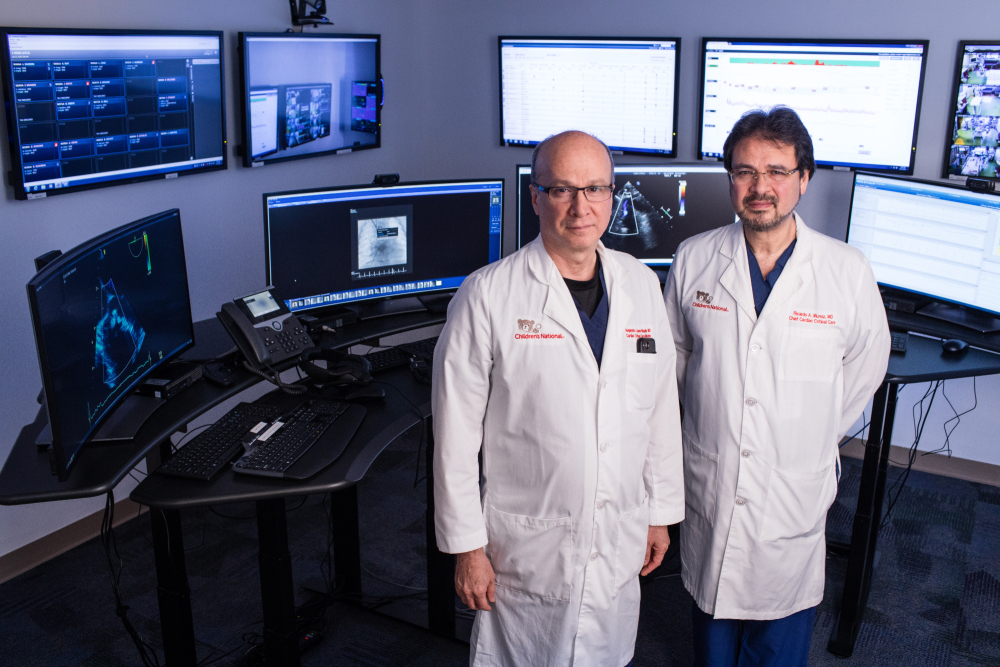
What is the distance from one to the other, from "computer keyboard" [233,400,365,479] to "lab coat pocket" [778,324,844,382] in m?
1.00

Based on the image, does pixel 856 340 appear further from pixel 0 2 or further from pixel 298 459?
pixel 0 2

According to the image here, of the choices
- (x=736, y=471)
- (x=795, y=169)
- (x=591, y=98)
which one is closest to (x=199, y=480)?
(x=736, y=471)

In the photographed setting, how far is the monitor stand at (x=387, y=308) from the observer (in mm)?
2787

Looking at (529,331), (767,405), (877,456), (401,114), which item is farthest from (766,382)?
(401,114)

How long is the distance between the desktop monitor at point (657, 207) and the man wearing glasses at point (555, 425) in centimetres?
127

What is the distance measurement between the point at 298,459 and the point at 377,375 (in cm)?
59

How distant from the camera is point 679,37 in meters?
3.55

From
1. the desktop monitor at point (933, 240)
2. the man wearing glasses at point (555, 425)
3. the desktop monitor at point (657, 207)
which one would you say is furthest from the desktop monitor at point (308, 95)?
the desktop monitor at point (933, 240)

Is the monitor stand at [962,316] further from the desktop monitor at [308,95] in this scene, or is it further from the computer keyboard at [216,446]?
the desktop monitor at [308,95]

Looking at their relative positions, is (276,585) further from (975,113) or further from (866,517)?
(975,113)

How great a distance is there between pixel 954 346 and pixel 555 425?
1.54 metres

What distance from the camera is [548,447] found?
1.62 m

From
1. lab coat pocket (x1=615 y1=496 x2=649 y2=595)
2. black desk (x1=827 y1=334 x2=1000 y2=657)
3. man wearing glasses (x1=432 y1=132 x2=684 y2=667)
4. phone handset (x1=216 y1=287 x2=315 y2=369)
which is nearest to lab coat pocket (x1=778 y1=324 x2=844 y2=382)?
man wearing glasses (x1=432 y1=132 x2=684 y2=667)

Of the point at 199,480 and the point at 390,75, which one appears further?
the point at 390,75
